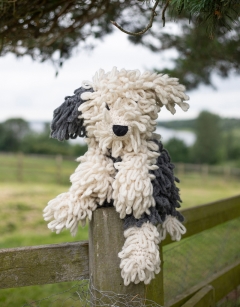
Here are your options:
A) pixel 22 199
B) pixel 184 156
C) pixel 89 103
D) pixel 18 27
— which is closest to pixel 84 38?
pixel 18 27

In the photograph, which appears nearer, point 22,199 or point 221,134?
point 22,199

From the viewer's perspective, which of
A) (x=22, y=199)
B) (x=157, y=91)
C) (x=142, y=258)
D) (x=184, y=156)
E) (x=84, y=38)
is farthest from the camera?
(x=184, y=156)

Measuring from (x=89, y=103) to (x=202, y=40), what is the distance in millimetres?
2838

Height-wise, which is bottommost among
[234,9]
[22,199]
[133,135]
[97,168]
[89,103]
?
[22,199]

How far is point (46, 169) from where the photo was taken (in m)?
15.5

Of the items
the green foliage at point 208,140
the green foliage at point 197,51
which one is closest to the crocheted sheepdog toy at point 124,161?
the green foliage at point 197,51

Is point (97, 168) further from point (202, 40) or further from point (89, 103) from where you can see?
point (202, 40)

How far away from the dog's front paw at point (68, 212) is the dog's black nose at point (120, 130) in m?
0.22

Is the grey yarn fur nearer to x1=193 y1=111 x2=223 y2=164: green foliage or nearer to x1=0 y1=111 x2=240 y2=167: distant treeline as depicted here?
x1=0 y1=111 x2=240 y2=167: distant treeline

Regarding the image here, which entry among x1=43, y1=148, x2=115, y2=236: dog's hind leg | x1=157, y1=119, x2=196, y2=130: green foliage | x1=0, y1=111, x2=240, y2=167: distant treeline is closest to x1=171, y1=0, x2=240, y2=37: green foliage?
x1=43, y1=148, x2=115, y2=236: dog's hind leg

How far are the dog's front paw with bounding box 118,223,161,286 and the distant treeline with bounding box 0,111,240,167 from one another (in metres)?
21.5

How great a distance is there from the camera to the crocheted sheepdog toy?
112cm

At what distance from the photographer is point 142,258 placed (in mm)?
1094

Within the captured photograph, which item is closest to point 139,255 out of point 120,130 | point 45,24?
point 120,130
